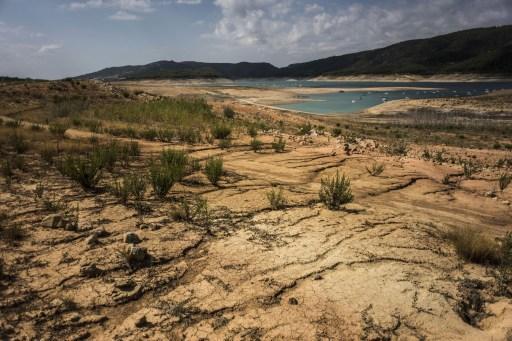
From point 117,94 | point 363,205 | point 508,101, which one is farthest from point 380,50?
point 363,205

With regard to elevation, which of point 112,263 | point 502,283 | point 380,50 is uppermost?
point 380,50

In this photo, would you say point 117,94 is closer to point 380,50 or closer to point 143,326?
point 143,326

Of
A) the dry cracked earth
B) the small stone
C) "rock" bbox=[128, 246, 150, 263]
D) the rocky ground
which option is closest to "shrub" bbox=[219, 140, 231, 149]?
the rocky ground

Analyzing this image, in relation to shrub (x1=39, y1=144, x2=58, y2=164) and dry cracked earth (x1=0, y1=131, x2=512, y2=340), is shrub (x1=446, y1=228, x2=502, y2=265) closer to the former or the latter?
dry cracked earth (x1=0, y1=131, x2=512, y2=340)

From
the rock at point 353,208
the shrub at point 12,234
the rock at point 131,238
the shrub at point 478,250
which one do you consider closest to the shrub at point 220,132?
the rock at point 353,208

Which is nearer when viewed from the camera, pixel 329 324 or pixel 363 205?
pixel 329 324

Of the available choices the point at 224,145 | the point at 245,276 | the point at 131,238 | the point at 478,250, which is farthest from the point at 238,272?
the point at 224,145

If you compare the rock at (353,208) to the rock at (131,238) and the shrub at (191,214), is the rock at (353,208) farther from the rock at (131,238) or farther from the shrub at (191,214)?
the rock at (131,238)
